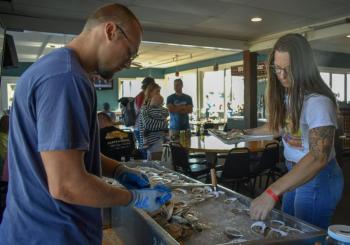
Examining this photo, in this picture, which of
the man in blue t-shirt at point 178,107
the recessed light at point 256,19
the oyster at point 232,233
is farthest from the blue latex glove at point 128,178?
the recessed light at point 256,19

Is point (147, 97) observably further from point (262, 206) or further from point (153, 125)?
point (262, 206)

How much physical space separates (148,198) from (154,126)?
3.24 m

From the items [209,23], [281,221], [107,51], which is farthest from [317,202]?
[209,23]

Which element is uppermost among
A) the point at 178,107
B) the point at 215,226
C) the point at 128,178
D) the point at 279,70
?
the point at 279,70

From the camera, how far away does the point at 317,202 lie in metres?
1.41

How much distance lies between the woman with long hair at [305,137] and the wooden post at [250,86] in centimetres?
532

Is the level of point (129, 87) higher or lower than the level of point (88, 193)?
higher

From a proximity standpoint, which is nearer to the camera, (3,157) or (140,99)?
(3,157)

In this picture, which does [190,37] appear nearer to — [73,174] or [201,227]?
[201,227]

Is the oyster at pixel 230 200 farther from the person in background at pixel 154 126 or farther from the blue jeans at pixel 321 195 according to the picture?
the person in background at pixel 154 126

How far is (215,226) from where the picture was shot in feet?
4.85

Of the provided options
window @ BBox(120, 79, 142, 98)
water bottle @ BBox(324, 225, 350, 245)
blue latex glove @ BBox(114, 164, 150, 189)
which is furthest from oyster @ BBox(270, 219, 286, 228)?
window @ BBox(120, 79, 142, 98)

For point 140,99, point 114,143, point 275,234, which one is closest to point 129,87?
point 140,99

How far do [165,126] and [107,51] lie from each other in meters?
3.53
